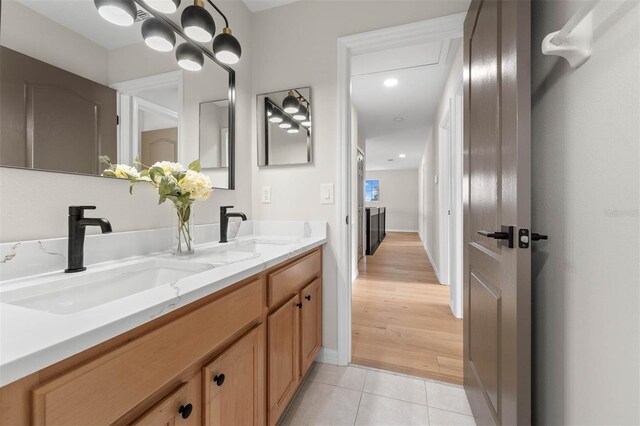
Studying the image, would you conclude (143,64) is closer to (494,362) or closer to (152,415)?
(152,415)

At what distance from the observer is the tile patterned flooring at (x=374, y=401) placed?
4.26 feet

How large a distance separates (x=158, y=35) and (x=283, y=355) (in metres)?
1.50

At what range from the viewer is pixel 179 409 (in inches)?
25.5

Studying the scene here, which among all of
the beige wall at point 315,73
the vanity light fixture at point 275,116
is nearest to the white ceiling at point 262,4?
the beige wall at point 315,73

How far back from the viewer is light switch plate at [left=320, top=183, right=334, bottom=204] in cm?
173

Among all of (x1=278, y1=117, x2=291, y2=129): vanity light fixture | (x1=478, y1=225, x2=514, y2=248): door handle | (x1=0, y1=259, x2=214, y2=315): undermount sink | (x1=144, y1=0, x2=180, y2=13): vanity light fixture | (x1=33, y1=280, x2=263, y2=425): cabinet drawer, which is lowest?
(x1=33, y1=280, x2=263, y2=425): cabinet drawer

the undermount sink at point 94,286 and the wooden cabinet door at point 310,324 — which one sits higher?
the undermount sink at point 94,286

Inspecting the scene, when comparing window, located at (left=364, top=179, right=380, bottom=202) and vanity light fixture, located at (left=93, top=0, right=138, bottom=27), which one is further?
window, located at (left=364, top=179, right=380, bottom=202)

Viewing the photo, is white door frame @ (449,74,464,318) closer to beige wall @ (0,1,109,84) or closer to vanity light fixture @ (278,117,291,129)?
vanity light fixture @ (278,117,291,129)

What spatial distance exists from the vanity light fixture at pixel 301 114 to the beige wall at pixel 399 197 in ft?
27.9

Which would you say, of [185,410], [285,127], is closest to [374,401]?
[185,410]

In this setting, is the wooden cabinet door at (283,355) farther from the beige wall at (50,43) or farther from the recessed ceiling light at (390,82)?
the recessed ceiling light at (390,82)

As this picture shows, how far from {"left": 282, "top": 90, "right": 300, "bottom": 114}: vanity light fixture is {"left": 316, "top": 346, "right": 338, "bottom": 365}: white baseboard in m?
1.58

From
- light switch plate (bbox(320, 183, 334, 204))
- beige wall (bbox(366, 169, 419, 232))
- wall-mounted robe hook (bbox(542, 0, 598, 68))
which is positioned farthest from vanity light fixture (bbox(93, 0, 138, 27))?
beige wall (bbox(366, 169, 419, 232))
